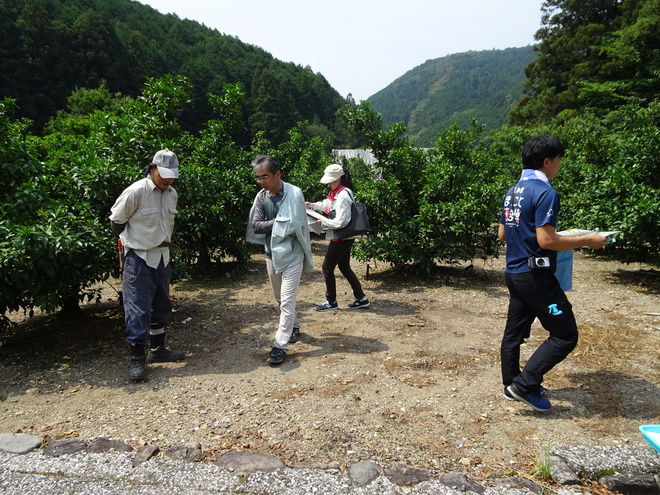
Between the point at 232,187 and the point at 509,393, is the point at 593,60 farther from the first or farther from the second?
the point at 509,393

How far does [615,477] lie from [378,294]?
14.3 ft

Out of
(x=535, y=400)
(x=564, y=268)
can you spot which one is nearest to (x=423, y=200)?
(x=564, y=268)

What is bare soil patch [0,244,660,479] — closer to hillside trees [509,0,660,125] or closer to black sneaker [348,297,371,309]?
black sneaker [348,297,371,309]

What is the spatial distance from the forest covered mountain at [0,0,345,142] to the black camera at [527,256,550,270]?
20.2 m

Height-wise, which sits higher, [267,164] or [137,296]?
[267,164]

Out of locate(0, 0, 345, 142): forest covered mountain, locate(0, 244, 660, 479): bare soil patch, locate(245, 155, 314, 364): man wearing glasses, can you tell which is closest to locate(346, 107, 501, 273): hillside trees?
locate(0, 244, 660, 479): bare soil patch

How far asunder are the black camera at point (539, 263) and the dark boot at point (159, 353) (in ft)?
10.4

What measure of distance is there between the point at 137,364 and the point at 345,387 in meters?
1.77

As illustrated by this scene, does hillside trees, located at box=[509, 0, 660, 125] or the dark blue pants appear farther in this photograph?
hillside trees, located at box=[509, 0, 660, 125]

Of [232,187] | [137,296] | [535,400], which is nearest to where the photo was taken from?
[535,400]

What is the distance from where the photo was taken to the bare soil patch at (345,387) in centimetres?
294

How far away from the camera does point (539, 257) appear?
3.05 m

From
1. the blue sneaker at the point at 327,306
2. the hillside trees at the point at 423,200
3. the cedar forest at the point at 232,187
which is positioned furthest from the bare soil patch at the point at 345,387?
the hillside trees at the point at 423,200

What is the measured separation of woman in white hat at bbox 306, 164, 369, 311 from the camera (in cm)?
534
